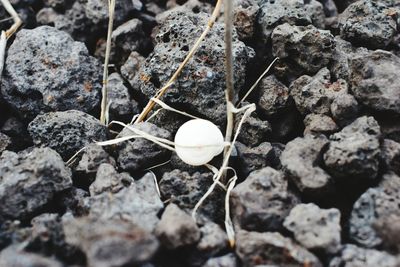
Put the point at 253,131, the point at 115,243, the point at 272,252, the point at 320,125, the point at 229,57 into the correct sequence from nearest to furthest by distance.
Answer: the point at 115,243 → the point at 272,252 → the point at 229,57 → the point at 320,125 → the point at 253,131

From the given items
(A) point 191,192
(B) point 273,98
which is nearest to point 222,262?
(A) point 191,192

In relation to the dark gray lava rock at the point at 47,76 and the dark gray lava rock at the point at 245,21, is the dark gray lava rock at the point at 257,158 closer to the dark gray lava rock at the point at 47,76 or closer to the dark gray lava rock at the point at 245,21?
the dark gray lava rock at the point at 245,21

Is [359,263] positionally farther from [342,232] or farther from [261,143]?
[261,143]

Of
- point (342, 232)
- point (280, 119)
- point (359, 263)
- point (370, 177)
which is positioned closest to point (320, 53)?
point (280, 119)

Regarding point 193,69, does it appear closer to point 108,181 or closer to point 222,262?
point 108,181

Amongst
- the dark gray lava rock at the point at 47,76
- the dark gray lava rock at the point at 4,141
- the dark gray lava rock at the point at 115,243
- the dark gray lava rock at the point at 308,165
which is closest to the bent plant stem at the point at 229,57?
the dark gray lava rock at the point at 308,165
